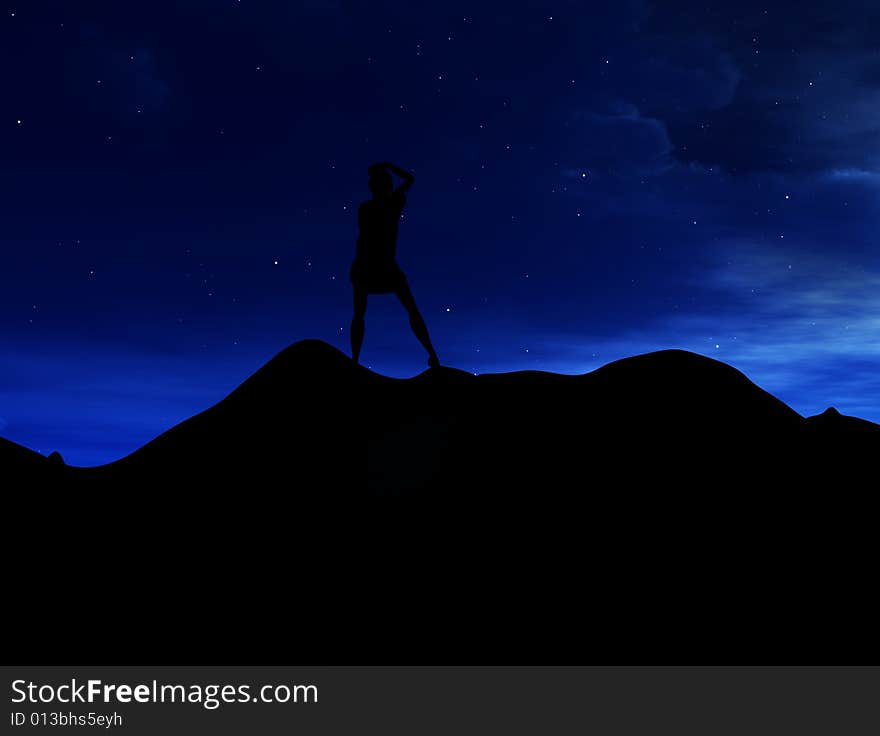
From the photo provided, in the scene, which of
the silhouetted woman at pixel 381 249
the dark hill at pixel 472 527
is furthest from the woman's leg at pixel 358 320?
the dark hill at pixel 472 527

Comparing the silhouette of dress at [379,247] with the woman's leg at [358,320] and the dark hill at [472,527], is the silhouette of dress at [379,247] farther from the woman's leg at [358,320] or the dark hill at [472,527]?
the dark hill at [472,527]

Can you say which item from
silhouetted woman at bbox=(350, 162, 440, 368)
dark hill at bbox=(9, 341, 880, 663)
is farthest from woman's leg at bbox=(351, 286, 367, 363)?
dark hill at bbox=(9, 341, 880, 663)

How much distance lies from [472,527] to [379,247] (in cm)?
423

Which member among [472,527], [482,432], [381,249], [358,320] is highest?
[381,249]

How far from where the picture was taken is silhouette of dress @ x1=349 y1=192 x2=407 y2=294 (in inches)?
383

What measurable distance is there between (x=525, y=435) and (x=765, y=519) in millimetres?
2762

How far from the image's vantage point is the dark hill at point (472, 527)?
256 inches

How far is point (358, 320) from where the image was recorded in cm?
994

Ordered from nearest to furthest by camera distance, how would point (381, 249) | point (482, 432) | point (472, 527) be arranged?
point (472, 527) < point (482, 432) < point (381, 249)

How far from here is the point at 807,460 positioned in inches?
331

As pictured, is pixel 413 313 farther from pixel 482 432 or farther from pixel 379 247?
pixel 482 432

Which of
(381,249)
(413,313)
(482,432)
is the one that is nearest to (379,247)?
(381,249)

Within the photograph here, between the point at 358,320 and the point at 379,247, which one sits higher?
the point at 379,247
